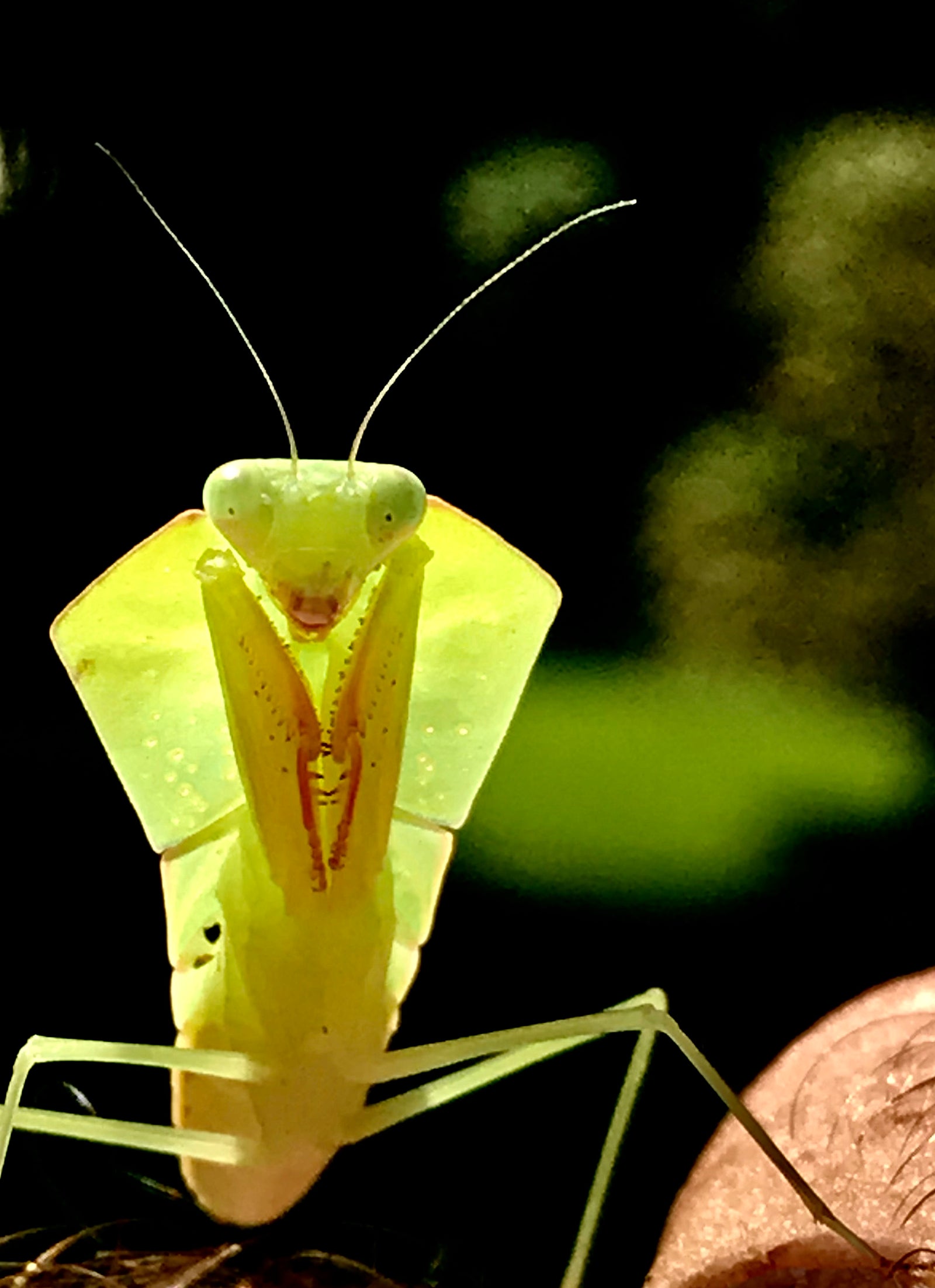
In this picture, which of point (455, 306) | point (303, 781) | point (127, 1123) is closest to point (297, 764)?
point (303, 781)

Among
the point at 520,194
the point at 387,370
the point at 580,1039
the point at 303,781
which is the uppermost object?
the point at 520,194

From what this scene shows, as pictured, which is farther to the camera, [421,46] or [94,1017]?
[94,1017]

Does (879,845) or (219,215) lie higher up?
(219,215)

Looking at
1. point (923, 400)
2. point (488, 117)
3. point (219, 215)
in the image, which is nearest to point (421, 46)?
point (488, 117)

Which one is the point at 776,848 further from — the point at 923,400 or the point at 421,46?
the point at 421,46

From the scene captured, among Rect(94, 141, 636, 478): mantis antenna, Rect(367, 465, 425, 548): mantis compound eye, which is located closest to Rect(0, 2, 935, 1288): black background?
Rect(94, 141, 636, 478): mantis antenna

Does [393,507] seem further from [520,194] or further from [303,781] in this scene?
[520,194]

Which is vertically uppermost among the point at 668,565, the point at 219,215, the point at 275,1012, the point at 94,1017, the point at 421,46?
the point at 421,46
